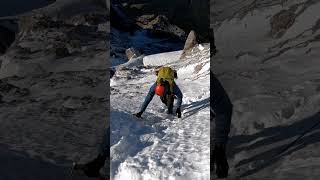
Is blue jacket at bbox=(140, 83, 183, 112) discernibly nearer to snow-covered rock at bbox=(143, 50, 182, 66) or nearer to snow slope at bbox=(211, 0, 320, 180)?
snow slope at bbox=(211, 0, 320, 180)

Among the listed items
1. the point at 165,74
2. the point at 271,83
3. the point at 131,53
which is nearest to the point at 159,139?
the point at 165,74

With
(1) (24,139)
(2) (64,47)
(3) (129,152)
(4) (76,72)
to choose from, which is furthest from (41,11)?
(3) (129,152)

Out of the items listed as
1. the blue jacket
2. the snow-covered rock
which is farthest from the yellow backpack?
the snow-covered rock

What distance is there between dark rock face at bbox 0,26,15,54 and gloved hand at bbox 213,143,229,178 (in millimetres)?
1453

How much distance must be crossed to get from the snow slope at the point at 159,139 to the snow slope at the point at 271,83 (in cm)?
46

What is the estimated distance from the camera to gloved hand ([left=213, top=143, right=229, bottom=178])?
8.55ft

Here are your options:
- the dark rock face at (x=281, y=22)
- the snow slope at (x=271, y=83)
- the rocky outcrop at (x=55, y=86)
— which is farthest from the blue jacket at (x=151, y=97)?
the dark rock face at (x=281, y=22)

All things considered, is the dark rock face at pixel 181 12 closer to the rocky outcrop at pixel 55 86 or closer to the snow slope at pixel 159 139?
the snow slope at pixel 159 139

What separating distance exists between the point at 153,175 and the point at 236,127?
76 cm

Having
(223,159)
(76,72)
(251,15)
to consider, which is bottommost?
(223,159)

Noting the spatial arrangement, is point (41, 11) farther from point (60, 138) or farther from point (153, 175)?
point (153, 175)

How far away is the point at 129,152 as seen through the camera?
3400mm

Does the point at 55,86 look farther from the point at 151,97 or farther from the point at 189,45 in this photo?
the point at 189,45

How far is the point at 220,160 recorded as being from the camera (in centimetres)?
262
